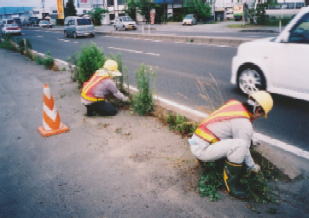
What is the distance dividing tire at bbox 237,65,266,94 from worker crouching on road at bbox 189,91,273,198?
3.12 meters

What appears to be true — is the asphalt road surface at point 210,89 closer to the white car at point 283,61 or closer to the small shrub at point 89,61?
the white car at point 283,61

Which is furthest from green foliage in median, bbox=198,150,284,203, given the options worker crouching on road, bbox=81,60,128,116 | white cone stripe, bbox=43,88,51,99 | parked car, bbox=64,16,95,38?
parked car, bbox=64,16,95,38

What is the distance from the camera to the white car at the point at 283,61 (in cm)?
516

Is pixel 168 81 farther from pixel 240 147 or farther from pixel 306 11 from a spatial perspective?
pixel 240 147

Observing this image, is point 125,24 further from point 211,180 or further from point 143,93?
point 211,180

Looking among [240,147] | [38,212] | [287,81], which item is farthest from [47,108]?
[287,81]

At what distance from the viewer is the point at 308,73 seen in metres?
5.05

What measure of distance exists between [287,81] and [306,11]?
4.26 ft

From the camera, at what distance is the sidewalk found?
9.75ft

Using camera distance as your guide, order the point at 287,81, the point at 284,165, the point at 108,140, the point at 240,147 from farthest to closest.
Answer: the point at 287,81 → the point at 108,140 → the point at 284,165 → the point at 240,147

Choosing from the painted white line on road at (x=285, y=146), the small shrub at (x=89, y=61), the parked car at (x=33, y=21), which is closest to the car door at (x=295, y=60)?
the painted white line on road at (x=285, y=146)

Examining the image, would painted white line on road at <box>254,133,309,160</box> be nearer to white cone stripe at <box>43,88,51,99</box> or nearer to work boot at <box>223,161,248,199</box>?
work boot at <box>223,161,248,199</box>

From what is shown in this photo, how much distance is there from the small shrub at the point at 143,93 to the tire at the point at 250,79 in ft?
7.38

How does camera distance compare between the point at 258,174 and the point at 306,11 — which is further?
the point at 306,11
